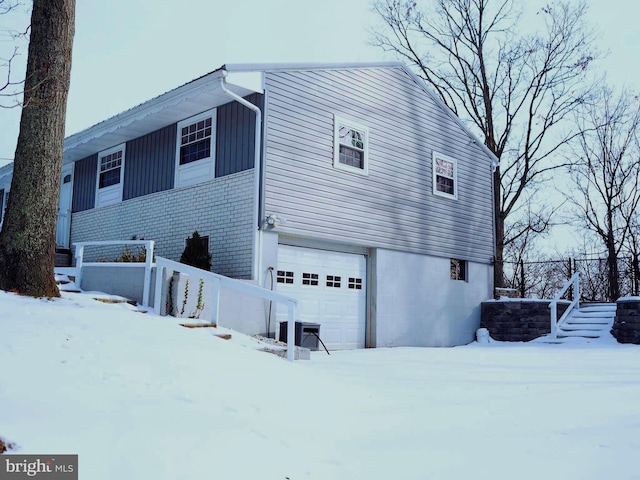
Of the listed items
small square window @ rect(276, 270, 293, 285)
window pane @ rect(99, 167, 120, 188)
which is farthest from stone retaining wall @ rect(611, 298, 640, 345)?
window pane @ rect(99, 167, 120, 188)

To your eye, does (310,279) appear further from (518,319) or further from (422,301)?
(518,319)

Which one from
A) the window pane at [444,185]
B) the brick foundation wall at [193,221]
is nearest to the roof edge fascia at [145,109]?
the brick foundation wall at [193,221]

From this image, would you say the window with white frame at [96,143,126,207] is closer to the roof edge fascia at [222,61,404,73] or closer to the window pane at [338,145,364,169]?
the roof edge fascia at [222,61,404,73]

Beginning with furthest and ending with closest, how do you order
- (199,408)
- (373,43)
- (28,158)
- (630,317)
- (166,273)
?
(373,43) → (630,317) → (166,273) → (28,158) → (199,408)

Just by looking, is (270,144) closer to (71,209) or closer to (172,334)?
(172,334)

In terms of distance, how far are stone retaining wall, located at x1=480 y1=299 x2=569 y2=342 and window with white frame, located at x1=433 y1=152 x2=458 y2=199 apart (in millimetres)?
2982

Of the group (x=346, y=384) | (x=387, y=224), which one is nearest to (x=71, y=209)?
(x=387, y=224)

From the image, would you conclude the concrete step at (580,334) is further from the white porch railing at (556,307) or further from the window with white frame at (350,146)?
the window with white frame at (350,146)

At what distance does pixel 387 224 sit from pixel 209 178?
13.1ft

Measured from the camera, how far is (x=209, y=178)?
39.0 ft

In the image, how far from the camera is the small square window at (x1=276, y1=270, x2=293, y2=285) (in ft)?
37.4

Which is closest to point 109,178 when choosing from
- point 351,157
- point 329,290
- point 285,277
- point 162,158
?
point 162,158

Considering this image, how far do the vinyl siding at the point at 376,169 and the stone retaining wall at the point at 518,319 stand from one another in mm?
1438

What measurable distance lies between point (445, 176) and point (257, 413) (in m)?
11.8
